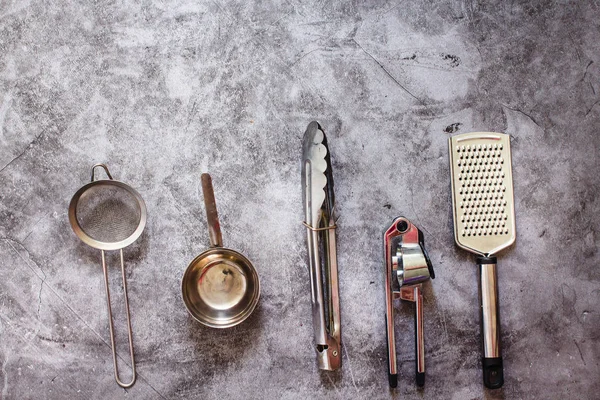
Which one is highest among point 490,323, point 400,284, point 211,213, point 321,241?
point 211,213

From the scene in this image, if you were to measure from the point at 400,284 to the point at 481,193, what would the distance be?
36 cm

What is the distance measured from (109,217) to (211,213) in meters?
0.29

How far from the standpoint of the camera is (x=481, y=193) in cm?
151

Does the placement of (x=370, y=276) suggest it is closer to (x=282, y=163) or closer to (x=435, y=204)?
(x=435, y=204)

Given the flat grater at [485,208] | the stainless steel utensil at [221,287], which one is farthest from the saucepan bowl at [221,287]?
the flat grater at [485,208]

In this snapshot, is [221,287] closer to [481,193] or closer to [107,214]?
[107,214]

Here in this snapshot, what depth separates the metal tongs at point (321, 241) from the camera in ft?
4.66

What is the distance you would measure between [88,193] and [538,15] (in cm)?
142

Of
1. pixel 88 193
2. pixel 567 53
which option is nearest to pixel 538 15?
pixel 567 53

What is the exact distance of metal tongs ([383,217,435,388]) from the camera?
4.71 ft

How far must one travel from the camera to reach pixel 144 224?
1.46 metres

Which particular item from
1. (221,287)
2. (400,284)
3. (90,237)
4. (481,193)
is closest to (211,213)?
(221,287)

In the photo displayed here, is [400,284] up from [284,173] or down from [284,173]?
down

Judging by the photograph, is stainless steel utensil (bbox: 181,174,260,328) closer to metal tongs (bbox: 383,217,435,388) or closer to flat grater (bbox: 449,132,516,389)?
metal tongs (bbox: 383,217,435,388)
